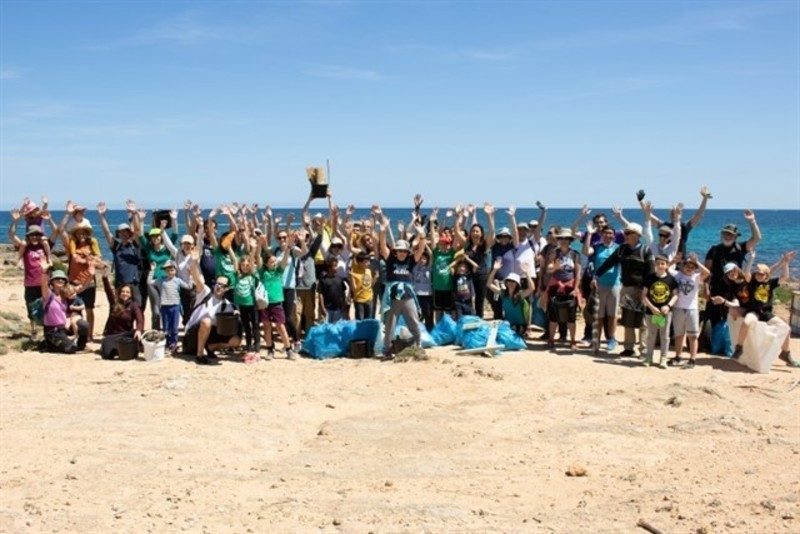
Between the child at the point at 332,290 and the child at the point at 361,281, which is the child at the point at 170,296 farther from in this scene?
the child at the point at 361,281

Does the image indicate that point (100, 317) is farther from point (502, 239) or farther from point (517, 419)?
point (517, 419)

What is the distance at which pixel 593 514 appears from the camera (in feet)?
19.4

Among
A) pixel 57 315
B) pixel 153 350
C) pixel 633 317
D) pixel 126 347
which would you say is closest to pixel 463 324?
pixel 633 317

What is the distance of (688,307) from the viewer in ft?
36.2

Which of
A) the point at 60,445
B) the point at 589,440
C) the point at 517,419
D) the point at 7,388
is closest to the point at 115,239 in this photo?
the point at 7,388

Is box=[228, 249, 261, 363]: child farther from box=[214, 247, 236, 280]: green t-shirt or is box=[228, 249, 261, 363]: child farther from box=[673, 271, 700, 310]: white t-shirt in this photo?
box=[673, 271, 700, 310]: white t-shirt

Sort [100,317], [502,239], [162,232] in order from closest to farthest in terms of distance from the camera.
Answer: [162,232], [502,239], [100,317]

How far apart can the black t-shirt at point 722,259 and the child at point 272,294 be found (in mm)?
6475

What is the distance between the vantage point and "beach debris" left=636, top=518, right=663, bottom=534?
5.55m

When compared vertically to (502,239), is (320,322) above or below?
below

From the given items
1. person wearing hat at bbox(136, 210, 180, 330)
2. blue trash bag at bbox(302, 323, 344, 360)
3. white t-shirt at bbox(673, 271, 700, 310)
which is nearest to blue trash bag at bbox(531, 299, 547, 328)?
white t-shirt at bbox(673, 271, 700, 310)

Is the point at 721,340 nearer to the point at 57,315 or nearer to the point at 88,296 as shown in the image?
the point at 88,296

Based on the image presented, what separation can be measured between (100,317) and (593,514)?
41.0ft

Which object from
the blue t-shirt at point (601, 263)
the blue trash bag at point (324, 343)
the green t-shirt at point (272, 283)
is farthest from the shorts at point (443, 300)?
the green t-shirt at point (272, 283)
